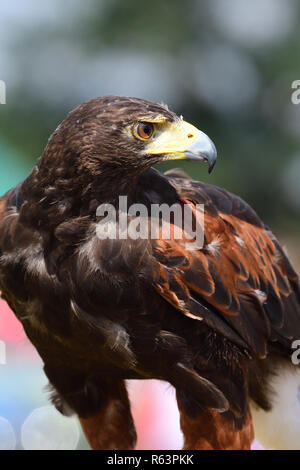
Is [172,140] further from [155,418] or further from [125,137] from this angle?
[155,418]

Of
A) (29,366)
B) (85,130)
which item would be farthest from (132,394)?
(29,366)

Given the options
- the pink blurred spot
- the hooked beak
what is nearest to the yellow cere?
the hooked beak

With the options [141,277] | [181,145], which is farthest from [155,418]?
[181,145]

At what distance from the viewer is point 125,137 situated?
86.5 inches

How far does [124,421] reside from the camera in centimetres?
300

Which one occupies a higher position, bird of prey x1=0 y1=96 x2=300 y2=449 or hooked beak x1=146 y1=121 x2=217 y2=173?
hooked beak x1=146 y1=121 x2=217 y2=173

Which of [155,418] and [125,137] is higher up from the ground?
[125,137]

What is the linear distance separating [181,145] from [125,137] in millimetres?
198

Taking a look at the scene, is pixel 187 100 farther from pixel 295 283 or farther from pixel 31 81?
pixel 295 283

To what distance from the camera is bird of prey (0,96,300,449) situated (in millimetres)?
2236

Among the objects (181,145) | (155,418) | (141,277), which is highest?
(181,145)

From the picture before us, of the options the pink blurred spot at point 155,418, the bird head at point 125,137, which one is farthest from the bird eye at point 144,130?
the pink blurred spot at point 155,418

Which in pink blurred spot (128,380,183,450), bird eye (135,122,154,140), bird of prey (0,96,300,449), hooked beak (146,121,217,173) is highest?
bird eye (135,122,154,140)

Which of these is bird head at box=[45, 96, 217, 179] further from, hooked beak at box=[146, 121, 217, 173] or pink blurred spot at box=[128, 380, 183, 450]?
pink blurred spot at box=[128, 380, 183, 450]
